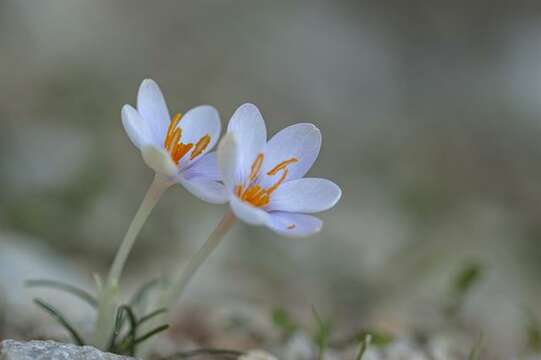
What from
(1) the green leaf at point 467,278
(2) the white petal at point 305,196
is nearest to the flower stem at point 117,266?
(2) the white petal at point 305,196

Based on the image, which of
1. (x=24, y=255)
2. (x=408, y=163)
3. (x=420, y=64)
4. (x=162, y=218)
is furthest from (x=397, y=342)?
(x=420, y=64)

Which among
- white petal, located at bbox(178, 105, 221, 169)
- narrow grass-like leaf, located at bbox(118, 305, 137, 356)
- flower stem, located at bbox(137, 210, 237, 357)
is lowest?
narrow grass-like leaf, located at bbox(118, 305, 137, 356)

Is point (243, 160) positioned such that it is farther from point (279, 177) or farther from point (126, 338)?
point (126, 338)

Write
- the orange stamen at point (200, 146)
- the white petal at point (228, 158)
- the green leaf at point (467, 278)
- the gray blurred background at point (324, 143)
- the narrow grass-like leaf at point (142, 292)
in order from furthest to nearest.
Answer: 1. the gray blurred background at point (324, 143)
2. the green leaf at point (467, 278)
3. the narrow grass-like leaf at point (142, 292)
4. the orange stamen at point (200, 146)
5. the white petal at point (228, 158)

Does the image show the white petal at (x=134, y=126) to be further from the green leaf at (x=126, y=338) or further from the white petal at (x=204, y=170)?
the green leaf at (x=126, y=338)

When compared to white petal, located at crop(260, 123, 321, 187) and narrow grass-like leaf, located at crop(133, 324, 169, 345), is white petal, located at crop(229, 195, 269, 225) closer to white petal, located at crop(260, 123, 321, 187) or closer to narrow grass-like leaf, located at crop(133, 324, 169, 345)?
white petal, located at crop(260, 123, 321, 187)

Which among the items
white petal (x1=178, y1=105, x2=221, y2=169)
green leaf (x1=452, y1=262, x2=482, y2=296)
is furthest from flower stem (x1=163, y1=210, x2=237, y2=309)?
green leaf (x1=452, y1=262, x2=482, y2=296)
